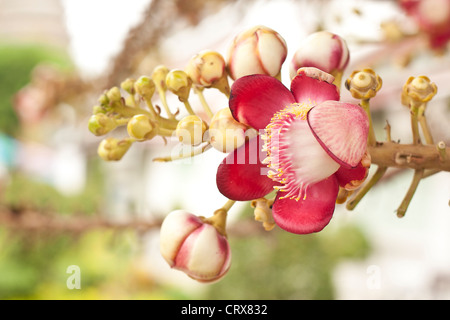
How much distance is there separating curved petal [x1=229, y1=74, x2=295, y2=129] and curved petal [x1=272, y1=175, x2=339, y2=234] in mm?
43

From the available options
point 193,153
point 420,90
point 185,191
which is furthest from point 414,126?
point 185,191

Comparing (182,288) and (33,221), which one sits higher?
(33,221)

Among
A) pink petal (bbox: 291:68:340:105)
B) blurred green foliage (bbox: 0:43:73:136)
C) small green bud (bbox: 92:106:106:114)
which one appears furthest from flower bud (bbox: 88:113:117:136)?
blurred green foliage (bbox: 0:43:73:136)

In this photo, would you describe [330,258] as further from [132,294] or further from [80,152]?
[80,152]

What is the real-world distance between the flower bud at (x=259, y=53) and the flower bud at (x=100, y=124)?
3.1 inches

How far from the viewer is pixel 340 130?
0.17 meters

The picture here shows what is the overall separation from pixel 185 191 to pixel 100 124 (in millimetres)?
2971

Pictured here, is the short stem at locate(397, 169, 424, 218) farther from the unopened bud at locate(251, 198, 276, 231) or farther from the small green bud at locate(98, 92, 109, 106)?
the small green bud at locate(98, 92, 109, 106)

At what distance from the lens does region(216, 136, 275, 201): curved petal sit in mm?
208

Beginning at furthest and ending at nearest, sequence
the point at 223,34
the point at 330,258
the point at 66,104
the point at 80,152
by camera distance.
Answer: the point at 80,152, the point at 330,258, the point at 223,34, the point at 66,104

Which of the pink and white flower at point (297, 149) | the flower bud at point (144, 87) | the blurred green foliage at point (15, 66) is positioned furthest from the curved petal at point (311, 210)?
the blurred green foliage at point (15, 66)

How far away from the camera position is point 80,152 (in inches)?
136

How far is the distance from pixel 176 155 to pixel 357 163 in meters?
0.11

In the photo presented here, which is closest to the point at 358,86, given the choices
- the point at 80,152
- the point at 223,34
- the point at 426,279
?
the point at 426,279
